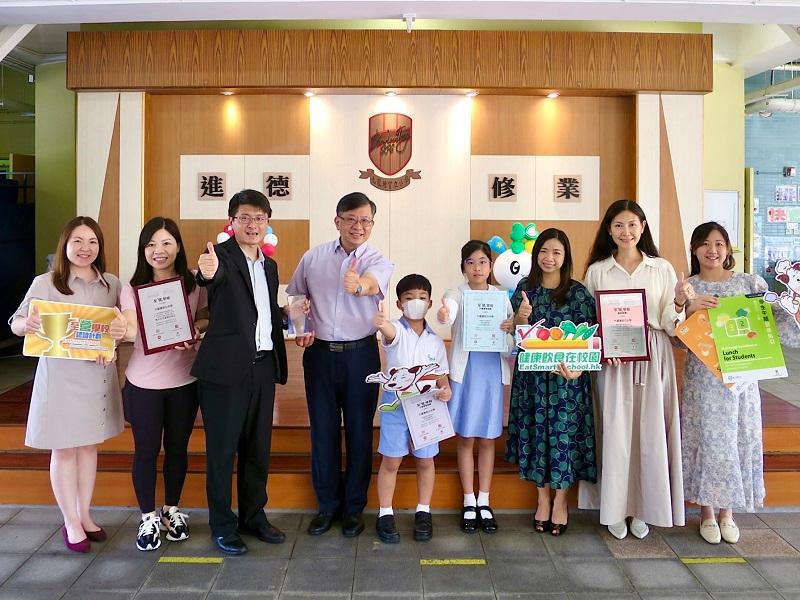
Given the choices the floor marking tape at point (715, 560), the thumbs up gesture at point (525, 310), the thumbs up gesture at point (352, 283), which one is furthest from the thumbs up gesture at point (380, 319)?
the floor marking tape at point (715, 560)

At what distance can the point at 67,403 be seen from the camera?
8.48 feet

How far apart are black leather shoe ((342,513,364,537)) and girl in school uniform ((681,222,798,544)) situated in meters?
1.48

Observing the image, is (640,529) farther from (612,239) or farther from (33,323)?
(33,323)

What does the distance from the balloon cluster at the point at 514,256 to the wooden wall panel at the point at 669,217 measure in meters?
1.27

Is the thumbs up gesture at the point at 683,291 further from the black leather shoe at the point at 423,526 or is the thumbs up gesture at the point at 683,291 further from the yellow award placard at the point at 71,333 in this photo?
the yellow award placard at the point at 71,333

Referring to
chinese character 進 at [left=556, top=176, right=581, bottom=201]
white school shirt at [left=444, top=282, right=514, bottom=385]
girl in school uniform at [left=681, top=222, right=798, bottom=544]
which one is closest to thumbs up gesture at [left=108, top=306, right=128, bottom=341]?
white school shirt at [left=444, top=282, right=514, bottom=385]

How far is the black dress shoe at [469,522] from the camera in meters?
2.85

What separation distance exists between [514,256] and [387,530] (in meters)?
3.64

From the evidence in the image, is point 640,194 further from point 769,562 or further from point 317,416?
point 317,416

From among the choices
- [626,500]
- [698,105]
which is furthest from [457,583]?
[698,105]

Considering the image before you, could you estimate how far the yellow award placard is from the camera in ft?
8.24

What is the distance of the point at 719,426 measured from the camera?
2.72m

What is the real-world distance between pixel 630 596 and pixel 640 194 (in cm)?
467

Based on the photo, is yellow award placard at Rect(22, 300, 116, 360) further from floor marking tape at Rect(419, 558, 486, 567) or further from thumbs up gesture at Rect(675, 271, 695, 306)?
thumbs up gesture at Rect(675, 271, 695, 306)
